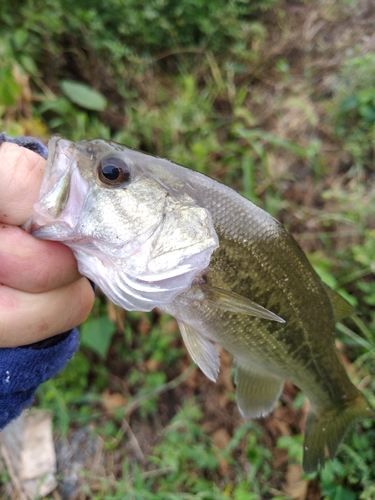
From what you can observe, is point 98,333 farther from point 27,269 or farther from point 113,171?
point 113,171

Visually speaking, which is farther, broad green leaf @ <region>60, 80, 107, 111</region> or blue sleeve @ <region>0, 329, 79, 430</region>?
broad green leaf @ <region>60, 80, 107, 111</region>

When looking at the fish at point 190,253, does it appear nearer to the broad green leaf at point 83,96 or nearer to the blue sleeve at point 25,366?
the blue sleeve at point 25,366

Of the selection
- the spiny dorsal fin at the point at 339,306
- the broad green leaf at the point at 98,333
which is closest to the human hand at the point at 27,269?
the spiny dorsal fin at the point at 339,306

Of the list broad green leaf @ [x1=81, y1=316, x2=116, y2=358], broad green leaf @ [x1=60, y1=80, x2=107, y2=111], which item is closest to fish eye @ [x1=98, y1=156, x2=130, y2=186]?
broad green leaf @ [x1=81, y1=316, x2=116, y2=358]

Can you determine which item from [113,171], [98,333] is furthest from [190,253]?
[98,333]

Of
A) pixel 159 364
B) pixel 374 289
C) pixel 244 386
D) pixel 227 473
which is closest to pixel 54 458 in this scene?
pixel 159 364

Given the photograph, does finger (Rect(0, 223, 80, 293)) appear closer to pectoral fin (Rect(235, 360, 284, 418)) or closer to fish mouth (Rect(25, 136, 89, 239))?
fish mouth (Rect(25, 136, 89, 239))
